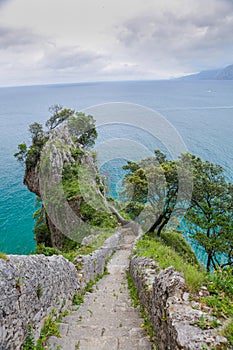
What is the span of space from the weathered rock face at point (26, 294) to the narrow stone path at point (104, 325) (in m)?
0.69

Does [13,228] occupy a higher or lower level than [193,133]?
lower

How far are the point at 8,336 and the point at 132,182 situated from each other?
21201mm

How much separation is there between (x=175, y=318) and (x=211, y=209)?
2011 centimetres

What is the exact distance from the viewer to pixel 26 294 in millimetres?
5898

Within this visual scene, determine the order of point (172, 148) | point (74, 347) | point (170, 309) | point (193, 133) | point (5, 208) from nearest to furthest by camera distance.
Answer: point (170, 309)
point (74, 347)
point (5, 208)
point (172, 148)
point (193, 133)

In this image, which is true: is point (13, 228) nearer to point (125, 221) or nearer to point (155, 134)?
point (125, 221)

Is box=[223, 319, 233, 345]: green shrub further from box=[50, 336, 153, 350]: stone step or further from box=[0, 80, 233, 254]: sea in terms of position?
box=[0, 80, 233, 254]: sea

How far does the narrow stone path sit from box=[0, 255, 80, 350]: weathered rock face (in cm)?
69

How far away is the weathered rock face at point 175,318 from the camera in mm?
4352

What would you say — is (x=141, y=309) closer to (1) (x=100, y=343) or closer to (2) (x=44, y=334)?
(1) (x=100, y=343)

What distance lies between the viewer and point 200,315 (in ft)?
16.3

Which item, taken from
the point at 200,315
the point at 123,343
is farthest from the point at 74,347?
the point at 200,315

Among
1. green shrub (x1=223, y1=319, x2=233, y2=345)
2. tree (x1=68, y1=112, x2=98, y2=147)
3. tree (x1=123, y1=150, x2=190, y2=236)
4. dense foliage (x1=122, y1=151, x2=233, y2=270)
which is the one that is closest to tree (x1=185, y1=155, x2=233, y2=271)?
dense foliage (x1=122, y1=151, x2=233, y2=270)

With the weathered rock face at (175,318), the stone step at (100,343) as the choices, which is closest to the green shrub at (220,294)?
the weathered rock face at (175,318)
